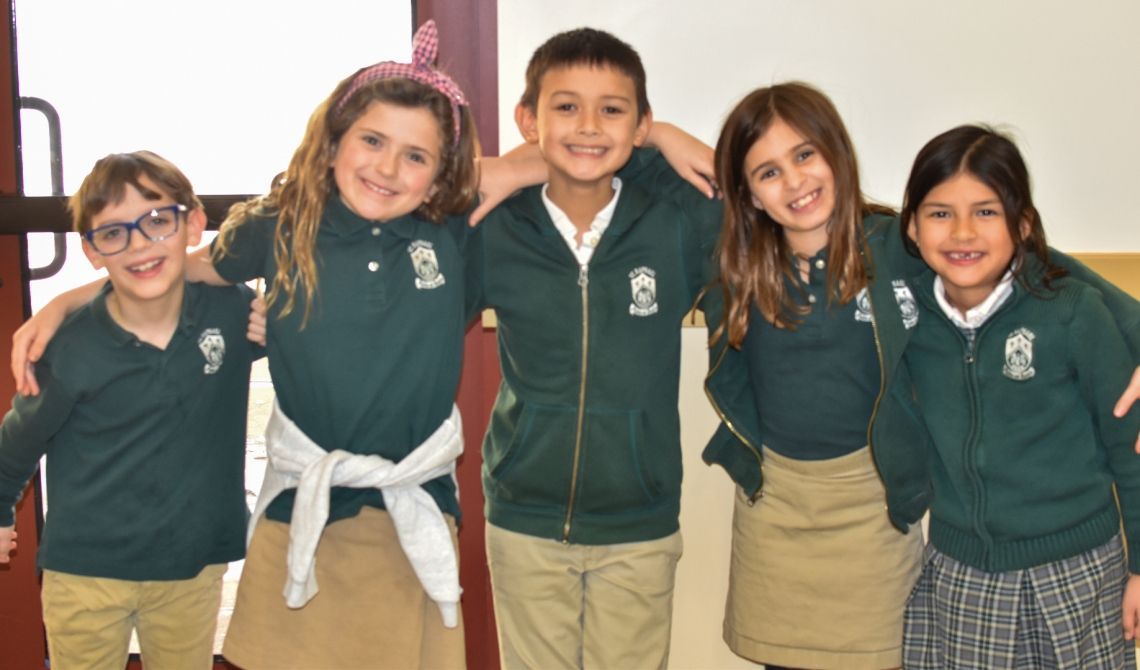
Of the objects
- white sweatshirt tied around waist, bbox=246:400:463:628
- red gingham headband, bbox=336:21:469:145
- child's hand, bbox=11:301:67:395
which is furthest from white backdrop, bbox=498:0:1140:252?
child's hand, bbox=11:301:67:395

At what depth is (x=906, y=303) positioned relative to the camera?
6.14ft

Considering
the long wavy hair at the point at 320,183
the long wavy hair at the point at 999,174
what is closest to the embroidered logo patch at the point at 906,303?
the long wavy hair at the point at 999,174

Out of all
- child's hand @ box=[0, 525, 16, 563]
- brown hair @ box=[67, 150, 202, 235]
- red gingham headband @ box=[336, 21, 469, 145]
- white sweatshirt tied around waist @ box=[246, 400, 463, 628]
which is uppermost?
red gingham headband @ box=[336, 21, 469, 145]

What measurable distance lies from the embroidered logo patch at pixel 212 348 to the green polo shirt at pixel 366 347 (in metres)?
0.15

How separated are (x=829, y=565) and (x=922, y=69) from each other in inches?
44.5

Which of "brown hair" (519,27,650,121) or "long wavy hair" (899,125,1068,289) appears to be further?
"brown hair" (519,27,650,121)

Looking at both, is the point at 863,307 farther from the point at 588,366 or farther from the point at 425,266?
the point at 425,266

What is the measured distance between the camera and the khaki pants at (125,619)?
1.86 meters

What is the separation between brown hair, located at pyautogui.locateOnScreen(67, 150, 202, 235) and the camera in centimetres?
186

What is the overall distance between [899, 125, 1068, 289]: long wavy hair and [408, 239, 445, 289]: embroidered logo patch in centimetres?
88

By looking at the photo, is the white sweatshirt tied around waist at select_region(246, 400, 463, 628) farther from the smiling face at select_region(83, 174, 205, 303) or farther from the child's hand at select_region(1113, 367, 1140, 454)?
the child's hand at select_region(1113, 367, 1140, 454)

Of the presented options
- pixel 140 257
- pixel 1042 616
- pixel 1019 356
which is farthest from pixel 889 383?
pixel 140 257

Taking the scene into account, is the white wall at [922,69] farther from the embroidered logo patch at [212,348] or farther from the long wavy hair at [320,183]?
the embroidered logo patch at [212,348]

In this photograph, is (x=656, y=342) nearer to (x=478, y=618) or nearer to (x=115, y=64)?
(x=478, y=618)
